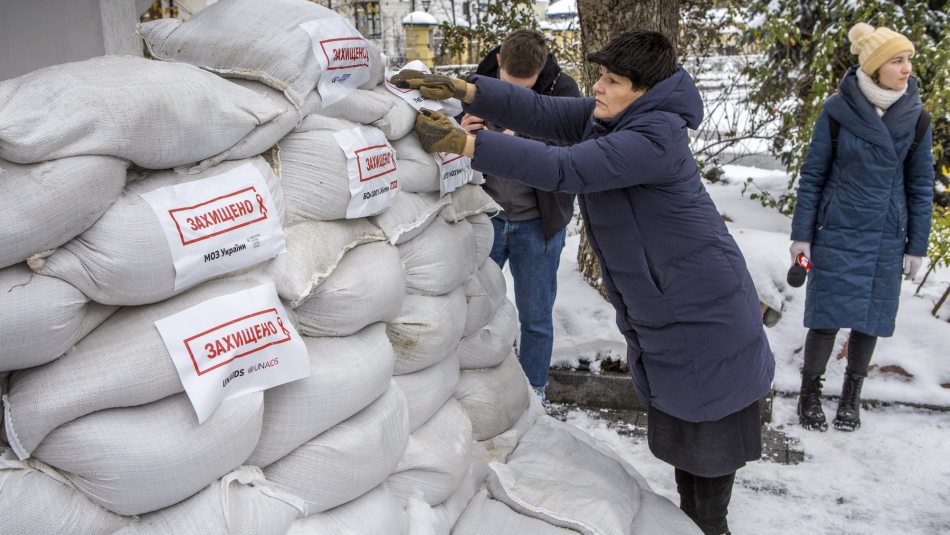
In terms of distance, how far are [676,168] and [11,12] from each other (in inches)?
151

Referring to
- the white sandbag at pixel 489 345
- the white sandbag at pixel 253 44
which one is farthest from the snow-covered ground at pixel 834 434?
the white sandbag at pixel 253 44

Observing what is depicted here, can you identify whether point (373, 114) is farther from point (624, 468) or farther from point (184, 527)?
point (624, 468)

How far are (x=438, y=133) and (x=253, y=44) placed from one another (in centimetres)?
59

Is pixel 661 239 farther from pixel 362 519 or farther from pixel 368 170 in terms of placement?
pixel 362 519

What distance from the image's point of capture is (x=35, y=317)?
148cm

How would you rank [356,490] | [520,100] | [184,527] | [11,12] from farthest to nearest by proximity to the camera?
[11,12] → [520,100] → [356,490] → [184,527]

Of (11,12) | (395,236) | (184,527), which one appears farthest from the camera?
(11,12)

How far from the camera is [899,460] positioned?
3559mm

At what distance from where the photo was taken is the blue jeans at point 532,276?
137 inches

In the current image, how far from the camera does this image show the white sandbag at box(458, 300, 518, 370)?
283 centimetres

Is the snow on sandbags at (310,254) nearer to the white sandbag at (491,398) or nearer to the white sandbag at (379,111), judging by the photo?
the white sandbag at (379,111)

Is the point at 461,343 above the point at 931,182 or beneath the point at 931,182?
beneath

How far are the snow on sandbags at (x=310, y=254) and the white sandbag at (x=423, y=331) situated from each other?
0.27m

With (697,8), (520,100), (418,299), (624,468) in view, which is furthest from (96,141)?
(697,8)
